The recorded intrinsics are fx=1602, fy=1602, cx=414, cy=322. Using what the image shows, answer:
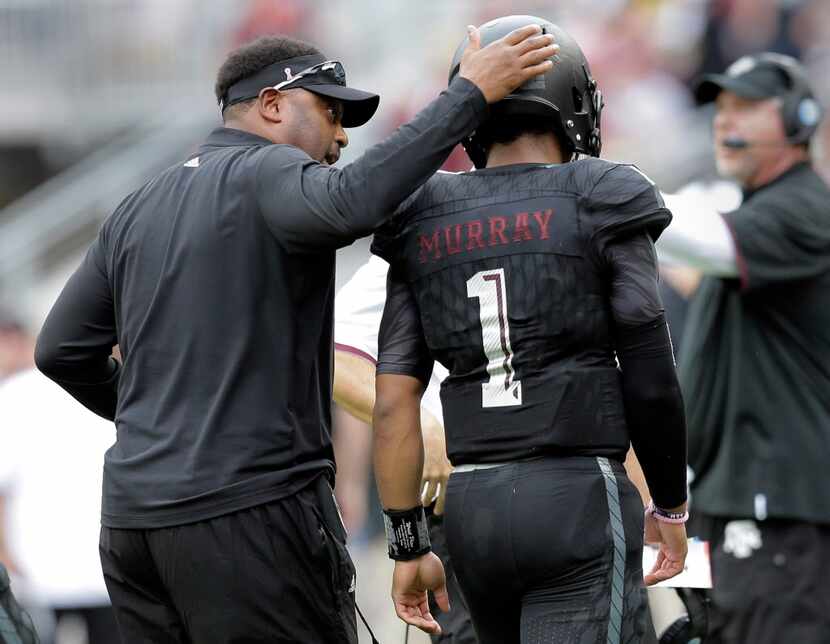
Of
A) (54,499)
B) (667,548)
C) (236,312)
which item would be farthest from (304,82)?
(54,499)

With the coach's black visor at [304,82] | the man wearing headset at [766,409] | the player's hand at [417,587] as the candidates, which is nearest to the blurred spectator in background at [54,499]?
the man wearing headset at [766,409]

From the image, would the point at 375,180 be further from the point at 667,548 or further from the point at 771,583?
the point at 771,583

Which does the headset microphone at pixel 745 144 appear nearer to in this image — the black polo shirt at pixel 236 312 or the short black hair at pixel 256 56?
the short black hair at pixel 256 56

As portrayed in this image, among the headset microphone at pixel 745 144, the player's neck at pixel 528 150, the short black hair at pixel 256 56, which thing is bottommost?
the headset microphone at pixel 745 144

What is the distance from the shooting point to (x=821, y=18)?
41.8 ft

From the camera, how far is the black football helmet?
3.91 metres

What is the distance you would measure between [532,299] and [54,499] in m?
3.82

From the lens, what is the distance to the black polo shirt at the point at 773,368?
6.15m

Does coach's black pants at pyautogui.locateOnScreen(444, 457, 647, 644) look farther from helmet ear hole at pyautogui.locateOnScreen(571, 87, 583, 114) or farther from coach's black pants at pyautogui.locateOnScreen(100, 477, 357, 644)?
helmet ear hole at pyautogui.locateOnScreen(571, 87, 583, 114)

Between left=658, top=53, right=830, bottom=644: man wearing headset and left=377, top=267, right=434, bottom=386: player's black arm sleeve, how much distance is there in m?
2.14

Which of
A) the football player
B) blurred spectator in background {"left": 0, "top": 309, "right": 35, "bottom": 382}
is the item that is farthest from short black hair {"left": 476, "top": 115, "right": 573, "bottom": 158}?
blurred spectator in background {"left": 0, "top": 309, "right": 35, "bottom": 382}

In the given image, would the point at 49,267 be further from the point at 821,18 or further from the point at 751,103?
the point at 751,103

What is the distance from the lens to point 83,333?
4348mm

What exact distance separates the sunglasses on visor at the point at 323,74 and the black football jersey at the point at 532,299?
0.60 m
